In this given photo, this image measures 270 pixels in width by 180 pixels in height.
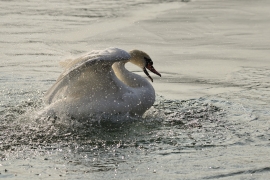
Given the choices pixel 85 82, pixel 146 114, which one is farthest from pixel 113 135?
pixel 146 114

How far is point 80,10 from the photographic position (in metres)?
15.9

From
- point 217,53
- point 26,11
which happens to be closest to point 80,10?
point 26,11

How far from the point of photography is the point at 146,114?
8.53 m

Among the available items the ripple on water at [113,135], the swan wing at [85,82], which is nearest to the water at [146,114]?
the ripple on water at [113,135]

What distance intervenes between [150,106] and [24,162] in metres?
2.46

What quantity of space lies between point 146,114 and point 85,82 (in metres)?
0.89

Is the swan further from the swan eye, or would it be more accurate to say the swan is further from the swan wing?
the swan eye

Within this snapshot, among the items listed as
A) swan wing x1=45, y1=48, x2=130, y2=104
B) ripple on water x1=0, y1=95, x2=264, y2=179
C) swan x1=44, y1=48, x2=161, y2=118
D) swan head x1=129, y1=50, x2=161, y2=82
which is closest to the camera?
ripple on water x1=0, y1=95, x2=264, y2=179

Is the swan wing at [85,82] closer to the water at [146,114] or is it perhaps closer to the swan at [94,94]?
the swan at [94,94]

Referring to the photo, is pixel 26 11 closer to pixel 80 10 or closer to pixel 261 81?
pixel 80 10

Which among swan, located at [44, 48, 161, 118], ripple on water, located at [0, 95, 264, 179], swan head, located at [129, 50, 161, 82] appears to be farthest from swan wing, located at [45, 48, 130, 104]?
swan head, located at [129, 50, 161, 82]

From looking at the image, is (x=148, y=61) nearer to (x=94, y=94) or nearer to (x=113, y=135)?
(x=94, y=94)

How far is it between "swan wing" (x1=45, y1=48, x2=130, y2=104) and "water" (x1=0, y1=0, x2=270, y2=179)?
14.1 inches

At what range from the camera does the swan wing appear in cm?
774
